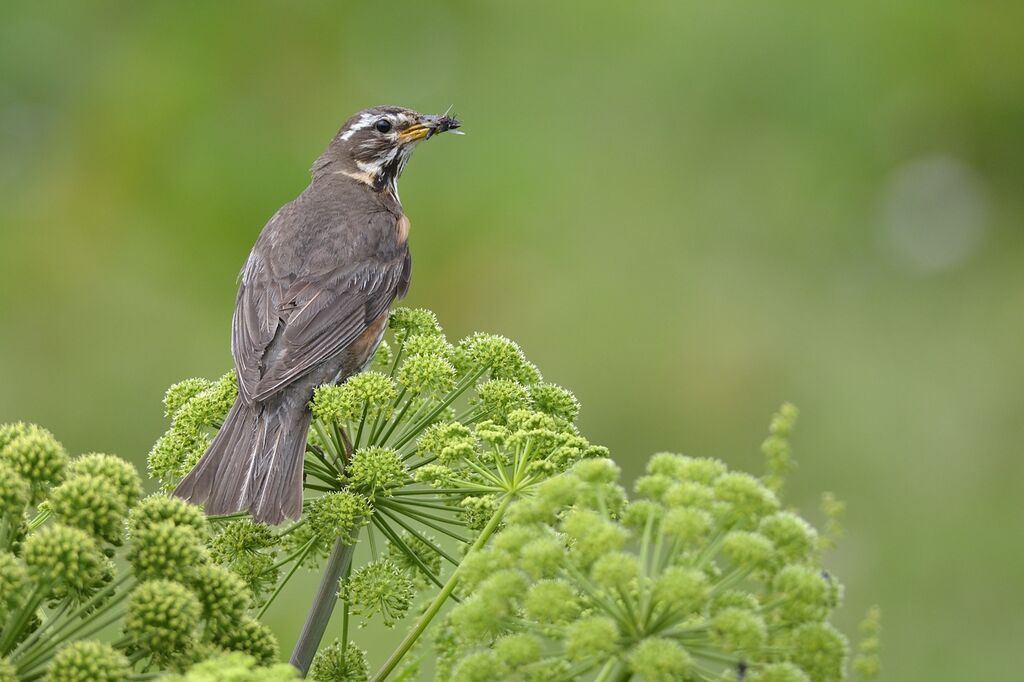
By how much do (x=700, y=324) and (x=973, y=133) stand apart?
12.8 feet

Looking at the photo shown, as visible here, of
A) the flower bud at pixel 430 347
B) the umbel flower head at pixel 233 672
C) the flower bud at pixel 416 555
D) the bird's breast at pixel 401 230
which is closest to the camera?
the umbel flower head at pixel 233 672

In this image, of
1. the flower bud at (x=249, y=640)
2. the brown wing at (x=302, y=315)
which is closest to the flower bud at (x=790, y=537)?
the flower bud at (x=249, y=640)

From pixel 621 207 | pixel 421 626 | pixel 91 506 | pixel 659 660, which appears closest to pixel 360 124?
pixel 421 626

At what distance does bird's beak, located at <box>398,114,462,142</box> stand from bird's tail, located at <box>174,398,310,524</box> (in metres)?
2.58

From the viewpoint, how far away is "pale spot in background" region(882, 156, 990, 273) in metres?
14.8

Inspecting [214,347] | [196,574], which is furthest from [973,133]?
[196,574]

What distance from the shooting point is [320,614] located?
3.60 m

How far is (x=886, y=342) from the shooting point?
14062 mm

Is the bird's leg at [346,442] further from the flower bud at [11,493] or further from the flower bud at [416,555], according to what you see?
the flower bud at [11,493]

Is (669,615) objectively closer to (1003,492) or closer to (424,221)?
(1003,492)

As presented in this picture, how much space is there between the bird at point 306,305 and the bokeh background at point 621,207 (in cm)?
550

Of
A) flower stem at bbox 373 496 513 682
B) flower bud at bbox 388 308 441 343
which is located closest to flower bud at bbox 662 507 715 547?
flower stem at bbox 373 496 513 682

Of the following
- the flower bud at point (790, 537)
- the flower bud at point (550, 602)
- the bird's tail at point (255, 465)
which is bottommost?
the flower bud at point (550, 602)

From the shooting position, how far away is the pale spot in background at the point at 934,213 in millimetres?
14812
